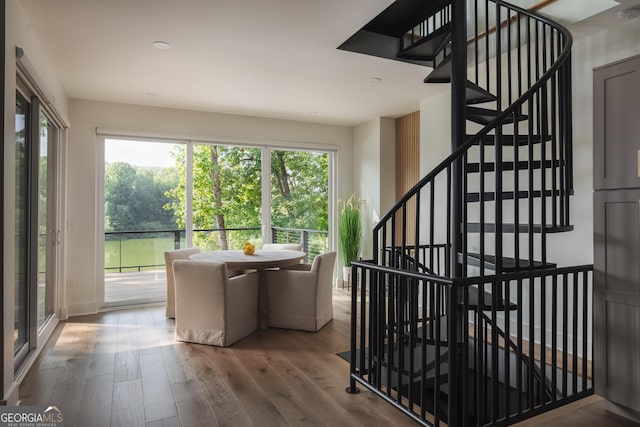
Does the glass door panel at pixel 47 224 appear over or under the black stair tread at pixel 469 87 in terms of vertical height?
under

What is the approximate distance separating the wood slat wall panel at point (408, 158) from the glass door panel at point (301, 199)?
44.8 inches

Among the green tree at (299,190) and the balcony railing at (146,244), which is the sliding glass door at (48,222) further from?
the green tree at (299,190)

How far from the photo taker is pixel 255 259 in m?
3.94

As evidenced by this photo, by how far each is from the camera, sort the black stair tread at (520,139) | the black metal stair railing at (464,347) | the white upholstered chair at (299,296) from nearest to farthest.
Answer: the black metal stair railing at (464,347), the black stair tread at (520,139), the white upholstered chair at (299,296)

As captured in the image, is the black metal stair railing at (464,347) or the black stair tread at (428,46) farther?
A: the black stair tread at (428,46)

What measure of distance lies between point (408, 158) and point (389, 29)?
96.4 inches

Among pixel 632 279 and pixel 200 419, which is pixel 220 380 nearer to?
pixel 200 419

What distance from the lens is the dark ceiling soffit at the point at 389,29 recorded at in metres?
3.28

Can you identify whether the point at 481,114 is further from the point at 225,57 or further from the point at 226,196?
the point at 226,196

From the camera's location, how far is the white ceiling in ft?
8.84

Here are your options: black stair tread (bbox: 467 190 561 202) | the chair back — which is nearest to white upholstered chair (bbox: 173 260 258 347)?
the chair back

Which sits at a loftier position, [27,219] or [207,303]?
[27,219]

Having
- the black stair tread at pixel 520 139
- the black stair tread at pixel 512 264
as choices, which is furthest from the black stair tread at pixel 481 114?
the black stair tread at pixel 512 264

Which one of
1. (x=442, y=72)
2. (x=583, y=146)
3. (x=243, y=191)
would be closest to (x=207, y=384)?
(x=442, y=72)
